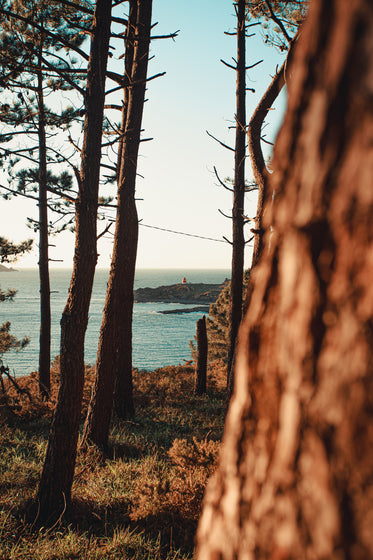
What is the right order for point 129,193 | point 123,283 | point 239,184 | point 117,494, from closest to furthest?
point 117,494, point 129,193, point 123,283, point 239,184

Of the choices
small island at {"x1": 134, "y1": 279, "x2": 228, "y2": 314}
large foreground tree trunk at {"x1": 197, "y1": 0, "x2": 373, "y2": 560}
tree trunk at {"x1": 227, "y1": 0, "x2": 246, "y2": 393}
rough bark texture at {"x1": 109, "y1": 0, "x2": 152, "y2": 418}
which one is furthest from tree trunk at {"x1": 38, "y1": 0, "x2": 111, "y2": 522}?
small island at {"x1": 134, "y1": 279, "x2": 228, "y2": 314}

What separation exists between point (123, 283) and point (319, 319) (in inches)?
313

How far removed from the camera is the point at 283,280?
0.54 meters

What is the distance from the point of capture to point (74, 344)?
468 centimetres

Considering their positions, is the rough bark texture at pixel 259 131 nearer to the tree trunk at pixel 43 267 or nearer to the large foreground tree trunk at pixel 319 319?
the large foreground tree trunk at pixel 319 319

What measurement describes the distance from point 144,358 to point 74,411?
1270 inches

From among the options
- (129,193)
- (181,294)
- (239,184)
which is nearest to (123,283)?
(129,193)

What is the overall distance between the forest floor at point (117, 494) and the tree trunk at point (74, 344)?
0.34m

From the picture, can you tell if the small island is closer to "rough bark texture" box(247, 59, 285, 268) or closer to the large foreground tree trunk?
"rough bark texture" box(247, 59, 285, 268)

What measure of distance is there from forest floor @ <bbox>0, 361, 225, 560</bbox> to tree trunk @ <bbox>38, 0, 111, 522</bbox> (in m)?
0.34

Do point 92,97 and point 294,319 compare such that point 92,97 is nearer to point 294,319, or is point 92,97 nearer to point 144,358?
point 294,319

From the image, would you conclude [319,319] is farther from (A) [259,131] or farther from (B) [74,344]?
(A) [259,131]

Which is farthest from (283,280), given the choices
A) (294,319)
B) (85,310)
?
(85,310)

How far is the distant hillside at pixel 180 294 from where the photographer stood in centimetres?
9493
